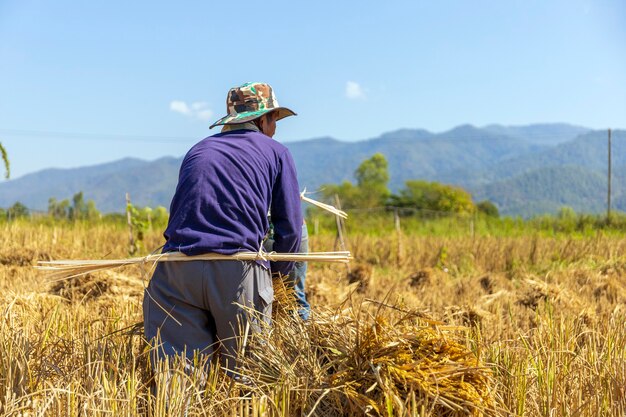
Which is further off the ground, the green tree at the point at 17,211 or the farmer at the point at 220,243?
the farmer at the point at 220,243

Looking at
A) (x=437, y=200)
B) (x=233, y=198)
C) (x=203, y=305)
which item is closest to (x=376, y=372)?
(x=203, y=305)

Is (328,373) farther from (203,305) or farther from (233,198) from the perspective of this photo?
(233,198)

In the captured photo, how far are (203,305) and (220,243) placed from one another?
0.27 metres

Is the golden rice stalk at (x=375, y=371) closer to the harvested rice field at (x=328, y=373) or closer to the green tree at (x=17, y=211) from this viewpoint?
the harvested rice field at (x=328, y=373)

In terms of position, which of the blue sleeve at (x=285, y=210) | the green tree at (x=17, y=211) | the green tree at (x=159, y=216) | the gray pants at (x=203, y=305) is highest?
the blue sleeve at (x=285, y=210)

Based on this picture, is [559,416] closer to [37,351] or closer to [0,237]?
[37,351]

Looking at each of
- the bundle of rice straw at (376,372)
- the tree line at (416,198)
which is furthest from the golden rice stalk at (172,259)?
the tree line at (416,198)

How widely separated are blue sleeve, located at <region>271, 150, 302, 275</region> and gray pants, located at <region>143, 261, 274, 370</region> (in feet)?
0.60

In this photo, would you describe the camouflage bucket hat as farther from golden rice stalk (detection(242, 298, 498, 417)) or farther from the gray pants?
golden rice stalk (detection(242, 298, 498, 417))

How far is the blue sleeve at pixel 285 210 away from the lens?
3.03 meters

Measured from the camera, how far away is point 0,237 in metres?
8.92

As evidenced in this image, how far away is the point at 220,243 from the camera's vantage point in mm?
2812

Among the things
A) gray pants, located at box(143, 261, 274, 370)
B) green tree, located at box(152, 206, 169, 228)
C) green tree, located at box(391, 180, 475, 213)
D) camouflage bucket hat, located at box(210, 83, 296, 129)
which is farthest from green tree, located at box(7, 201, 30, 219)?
green tree, located at box(391, 180, 475, 213)

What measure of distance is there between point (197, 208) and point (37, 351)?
95 cm
